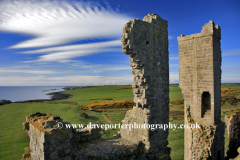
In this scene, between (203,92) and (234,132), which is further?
(234,132)

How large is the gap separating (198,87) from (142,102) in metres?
5.53

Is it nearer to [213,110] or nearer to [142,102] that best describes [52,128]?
[142,102]

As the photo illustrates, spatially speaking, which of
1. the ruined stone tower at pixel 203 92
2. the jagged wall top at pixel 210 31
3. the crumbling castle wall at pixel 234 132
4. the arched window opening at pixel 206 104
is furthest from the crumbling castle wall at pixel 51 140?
the crumbling castle wall at pixel 234 132

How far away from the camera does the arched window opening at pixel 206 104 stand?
34.7ft

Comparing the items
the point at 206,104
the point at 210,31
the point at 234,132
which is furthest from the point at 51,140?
the point at 234,132

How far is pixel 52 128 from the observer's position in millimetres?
5188

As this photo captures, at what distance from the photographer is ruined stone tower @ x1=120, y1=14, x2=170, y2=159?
6848mm

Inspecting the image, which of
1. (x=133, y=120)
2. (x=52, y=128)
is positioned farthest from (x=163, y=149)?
(x=52, y=128)

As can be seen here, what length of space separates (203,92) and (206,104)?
3.01ft

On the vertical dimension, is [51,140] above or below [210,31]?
below

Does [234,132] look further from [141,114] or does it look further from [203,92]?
[141,114]

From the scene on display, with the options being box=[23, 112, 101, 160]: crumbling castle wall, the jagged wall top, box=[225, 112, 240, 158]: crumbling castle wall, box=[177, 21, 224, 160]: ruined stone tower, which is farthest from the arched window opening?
box=[23, 112, 101, 160]: crumbling castle wall

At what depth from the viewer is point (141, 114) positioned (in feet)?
24.0

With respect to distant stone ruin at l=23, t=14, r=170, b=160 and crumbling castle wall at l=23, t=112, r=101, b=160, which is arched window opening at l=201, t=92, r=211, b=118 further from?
crumbling castle wall at l=23, t=112, r=101, b=160
